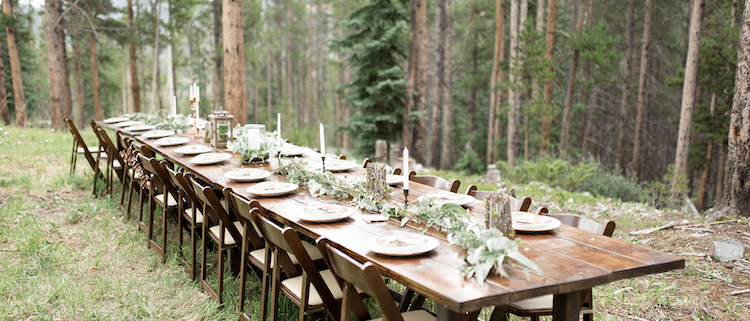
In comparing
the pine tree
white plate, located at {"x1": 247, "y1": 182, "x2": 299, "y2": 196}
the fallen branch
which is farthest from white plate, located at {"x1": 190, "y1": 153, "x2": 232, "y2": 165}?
the pine tree

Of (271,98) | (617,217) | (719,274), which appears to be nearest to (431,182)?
(719,274)

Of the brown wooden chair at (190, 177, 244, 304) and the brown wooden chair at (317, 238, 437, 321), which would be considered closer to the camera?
the brown wooden chair at (317, 238, 437, 321)

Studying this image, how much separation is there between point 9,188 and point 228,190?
4.45 meters

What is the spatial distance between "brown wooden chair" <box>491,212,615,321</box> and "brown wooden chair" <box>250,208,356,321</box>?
2.90 ft

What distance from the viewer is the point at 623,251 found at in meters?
2.10

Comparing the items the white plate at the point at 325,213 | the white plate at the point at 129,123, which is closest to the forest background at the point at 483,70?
the white plate at the point at 129,123

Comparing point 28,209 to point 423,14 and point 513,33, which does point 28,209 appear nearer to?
point 423,14

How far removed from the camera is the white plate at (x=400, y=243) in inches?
78.1

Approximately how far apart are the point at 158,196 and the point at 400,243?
10.9ft

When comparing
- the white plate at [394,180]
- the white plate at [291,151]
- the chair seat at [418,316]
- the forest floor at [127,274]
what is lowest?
the forest floor at [127,274]

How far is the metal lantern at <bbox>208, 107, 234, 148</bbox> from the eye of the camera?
479 centimetres

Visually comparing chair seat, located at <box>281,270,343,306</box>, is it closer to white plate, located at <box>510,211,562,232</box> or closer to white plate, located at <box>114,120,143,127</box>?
white plate, located at <box>510,211,562,232</box>

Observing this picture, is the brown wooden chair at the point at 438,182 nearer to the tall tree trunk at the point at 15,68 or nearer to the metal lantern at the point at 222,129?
the metal lantern at the point at 222,129

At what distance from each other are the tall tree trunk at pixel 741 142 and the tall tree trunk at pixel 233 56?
6.61 metres
